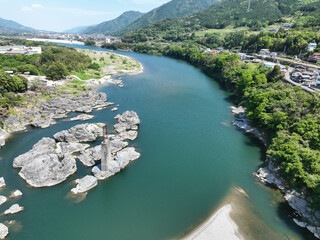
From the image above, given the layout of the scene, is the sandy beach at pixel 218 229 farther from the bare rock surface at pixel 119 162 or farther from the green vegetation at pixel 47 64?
the green vegetation at pixel 47 64

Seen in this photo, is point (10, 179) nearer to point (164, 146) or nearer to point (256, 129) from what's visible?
point (164, 146)

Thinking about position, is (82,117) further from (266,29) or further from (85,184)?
(266,29)

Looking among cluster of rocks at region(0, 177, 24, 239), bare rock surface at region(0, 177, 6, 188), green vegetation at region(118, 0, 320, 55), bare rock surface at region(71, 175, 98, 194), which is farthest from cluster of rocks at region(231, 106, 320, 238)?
green vegetation at region(118, 0, 320, 55)

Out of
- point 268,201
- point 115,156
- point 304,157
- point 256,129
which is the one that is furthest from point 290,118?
point 115,156

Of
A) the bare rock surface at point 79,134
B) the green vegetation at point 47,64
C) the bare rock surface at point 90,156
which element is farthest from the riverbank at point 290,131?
the green vegetation at point 47,64

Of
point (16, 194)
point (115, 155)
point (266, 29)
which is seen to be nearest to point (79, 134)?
point (115, 155)

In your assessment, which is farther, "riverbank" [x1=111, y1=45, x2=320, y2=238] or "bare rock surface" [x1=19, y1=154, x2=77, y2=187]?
"bare rock surface" [x1=19, y1=154, x2=77, y2=187]

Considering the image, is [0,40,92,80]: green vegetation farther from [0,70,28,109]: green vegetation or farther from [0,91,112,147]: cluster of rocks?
[0,91,112,147]: cluster of rocks
